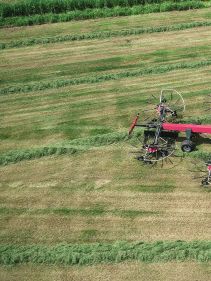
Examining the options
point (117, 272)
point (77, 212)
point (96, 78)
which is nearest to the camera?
point (117, 272)

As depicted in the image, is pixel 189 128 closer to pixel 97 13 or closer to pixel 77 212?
pixel 77 212

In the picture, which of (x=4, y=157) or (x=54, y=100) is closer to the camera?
(x=4, y=157)

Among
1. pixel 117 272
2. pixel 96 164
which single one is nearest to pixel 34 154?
pixel 96 164

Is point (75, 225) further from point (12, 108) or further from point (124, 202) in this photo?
point (12, 108)

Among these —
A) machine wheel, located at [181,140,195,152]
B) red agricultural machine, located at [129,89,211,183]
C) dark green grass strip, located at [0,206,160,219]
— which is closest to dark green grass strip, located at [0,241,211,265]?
dark green grass strip, located at [0,206,160,219]

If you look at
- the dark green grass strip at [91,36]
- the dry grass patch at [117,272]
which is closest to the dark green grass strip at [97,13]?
the dark green grass strip at [91,36]

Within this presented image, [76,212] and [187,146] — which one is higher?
[187,146]

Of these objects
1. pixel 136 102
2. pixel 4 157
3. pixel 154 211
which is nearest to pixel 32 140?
pixel 4 157
